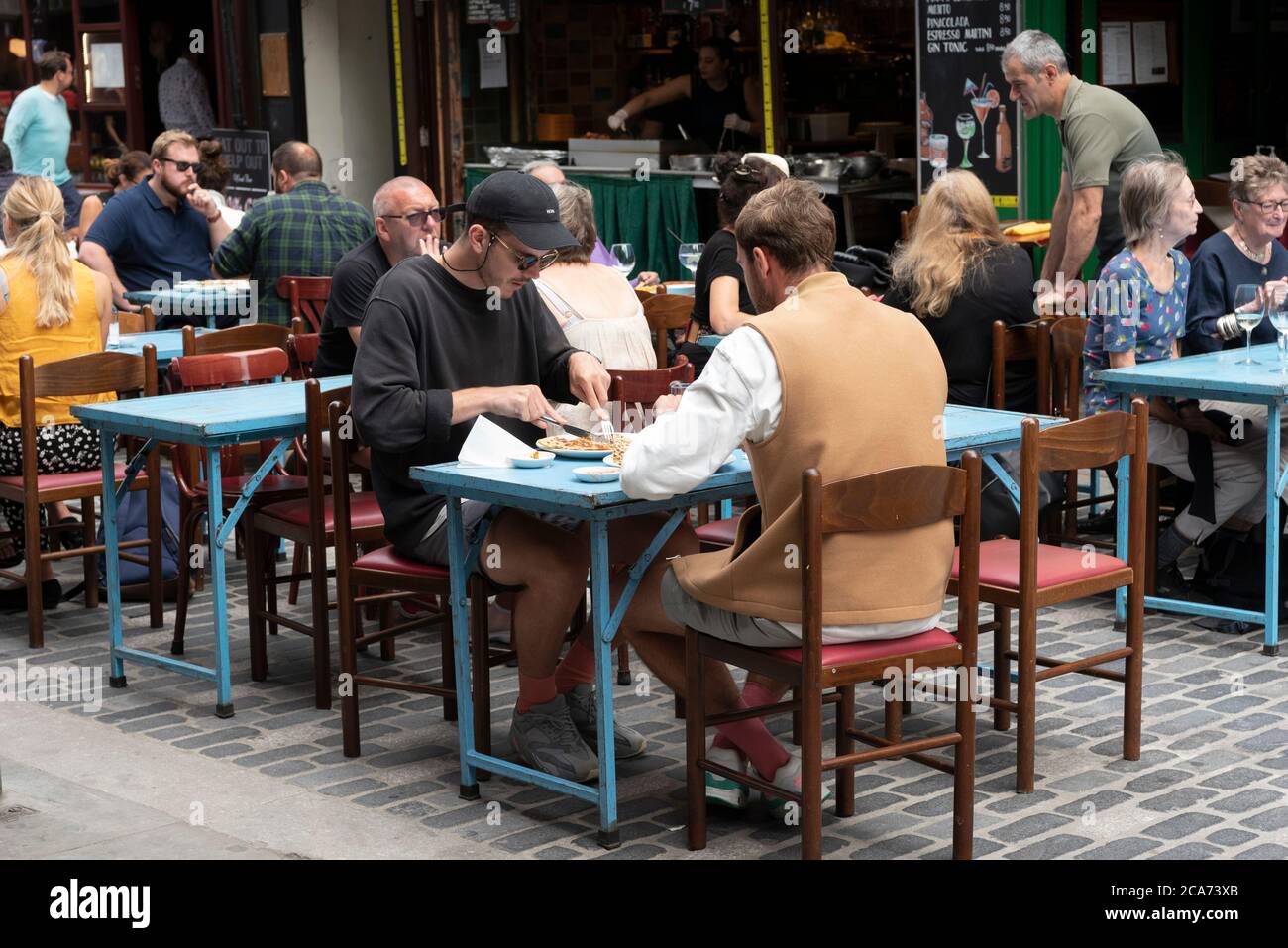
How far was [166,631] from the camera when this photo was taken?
269 inches

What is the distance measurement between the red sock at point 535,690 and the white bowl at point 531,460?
0.65 m

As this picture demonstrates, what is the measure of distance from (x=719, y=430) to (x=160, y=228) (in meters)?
6.27

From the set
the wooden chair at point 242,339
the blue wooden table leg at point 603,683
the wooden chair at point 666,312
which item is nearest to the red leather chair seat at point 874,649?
the blue wooden table leg at point 603,683

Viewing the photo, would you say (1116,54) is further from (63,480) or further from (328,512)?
(63,480)

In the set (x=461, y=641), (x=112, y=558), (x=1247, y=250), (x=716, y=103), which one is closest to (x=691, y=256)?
(x=1247, y=250)

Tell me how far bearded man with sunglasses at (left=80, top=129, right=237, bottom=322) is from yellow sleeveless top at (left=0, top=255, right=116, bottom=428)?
7.37 ft

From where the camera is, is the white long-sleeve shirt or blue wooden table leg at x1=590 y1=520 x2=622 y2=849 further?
blue wooden table leg at x1=590 y1=520 x2=622 y2=849

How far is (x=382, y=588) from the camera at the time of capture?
17.5 feet

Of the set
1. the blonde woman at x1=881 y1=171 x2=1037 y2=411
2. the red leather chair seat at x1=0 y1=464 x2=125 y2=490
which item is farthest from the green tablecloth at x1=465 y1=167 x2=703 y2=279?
the red leather chair seat at x1=0 y1=464 x2=125 y2=490

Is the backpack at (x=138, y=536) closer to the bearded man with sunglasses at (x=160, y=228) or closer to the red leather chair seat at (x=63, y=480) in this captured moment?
the red leather chair seat at (x=63, y=480)

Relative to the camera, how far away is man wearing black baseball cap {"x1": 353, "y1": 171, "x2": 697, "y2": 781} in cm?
489

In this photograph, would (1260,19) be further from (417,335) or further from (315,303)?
(417,335)

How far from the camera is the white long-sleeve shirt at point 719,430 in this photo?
409cm

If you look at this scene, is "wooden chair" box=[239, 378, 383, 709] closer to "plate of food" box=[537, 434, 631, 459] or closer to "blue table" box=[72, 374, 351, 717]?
"blue table" box=[72, 374, 351, 717]
